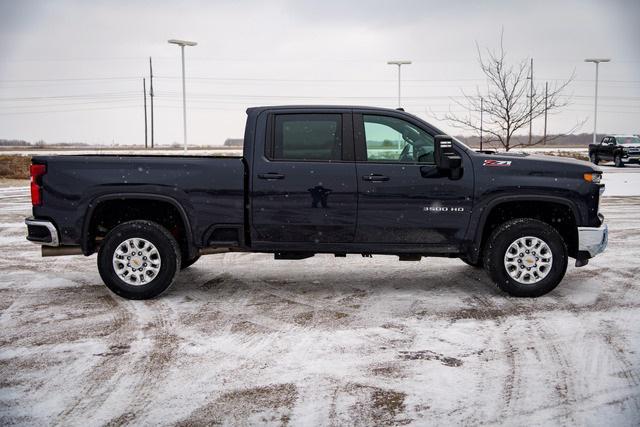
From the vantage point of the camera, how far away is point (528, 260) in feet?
21.9

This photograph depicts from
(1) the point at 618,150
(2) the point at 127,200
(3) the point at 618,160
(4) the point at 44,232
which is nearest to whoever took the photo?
(4) the point at 44,232

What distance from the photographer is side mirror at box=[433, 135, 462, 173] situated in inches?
245

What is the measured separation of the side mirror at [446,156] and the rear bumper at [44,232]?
12.7 feet

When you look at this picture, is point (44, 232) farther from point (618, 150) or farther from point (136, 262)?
point (618, 150)

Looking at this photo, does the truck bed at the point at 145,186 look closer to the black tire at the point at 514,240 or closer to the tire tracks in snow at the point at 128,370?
the tire tracks in snow at the point at 128,370

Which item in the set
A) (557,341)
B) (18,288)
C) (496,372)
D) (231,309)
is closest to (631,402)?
(496,372)

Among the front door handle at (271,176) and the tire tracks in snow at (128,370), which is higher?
the front door handle at (271,176)

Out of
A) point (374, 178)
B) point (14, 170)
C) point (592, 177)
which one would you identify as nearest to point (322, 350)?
point (374, 178)

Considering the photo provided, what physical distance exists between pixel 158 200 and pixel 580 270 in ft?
17.1

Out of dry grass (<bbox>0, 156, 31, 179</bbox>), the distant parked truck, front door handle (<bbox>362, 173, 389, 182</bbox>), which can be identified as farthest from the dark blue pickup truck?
the distant parked truck

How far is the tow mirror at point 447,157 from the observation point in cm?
623

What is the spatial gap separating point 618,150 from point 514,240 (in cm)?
3119

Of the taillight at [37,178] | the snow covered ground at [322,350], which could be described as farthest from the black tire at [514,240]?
the taillight at [37,178]

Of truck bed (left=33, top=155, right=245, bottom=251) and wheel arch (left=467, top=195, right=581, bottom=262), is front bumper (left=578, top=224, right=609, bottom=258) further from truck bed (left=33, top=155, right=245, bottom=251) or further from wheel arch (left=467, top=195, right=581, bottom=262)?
truck bed (left=33, top=155, right=245, bottom=251)
